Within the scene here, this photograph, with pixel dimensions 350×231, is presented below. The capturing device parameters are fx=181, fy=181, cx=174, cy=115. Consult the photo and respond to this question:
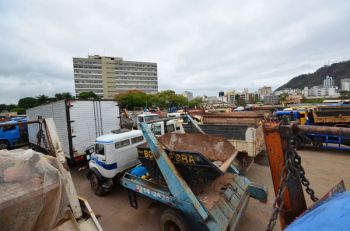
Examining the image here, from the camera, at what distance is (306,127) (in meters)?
1.66

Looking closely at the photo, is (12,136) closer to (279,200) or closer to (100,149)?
(100,149)

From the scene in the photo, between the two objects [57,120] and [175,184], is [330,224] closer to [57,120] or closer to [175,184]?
[175,184]

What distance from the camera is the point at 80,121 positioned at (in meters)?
8.07

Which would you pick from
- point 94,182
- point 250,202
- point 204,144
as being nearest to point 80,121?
point 94,182

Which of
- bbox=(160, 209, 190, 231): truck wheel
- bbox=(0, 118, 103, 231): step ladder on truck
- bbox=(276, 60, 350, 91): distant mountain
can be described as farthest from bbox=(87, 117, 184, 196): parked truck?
bbox=(276, 60, 350, 91): distant mountain

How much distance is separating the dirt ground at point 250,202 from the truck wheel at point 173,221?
67 cm

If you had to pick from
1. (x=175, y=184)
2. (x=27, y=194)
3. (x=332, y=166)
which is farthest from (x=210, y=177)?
(x=332, y=166)

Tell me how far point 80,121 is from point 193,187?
6.41 metres

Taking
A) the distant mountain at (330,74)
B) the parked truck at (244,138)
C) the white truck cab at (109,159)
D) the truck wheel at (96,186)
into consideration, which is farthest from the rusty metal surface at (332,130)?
the distant mountain at (330,74)

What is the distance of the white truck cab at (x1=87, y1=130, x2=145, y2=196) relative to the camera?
574 cm

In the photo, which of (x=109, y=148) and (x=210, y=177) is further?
(x=109, y=148)

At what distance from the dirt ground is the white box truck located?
136 centimetres

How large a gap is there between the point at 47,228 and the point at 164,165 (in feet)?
6.34

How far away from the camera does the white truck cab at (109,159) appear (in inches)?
226
